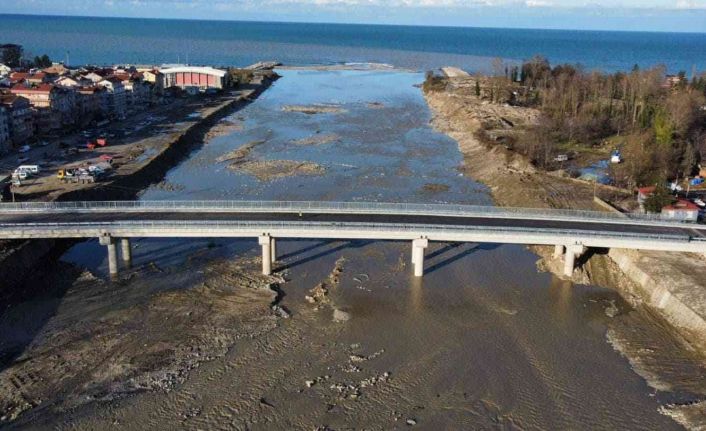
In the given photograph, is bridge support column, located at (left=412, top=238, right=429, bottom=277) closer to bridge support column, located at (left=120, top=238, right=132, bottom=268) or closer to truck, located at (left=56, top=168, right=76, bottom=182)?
bridge support column, located at (left=120, top=238, right=132, bottom=268)

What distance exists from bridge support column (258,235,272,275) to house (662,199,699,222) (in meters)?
21.0

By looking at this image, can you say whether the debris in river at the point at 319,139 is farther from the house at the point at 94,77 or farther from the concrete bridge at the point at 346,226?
the concrete bridge at the point at 346,226

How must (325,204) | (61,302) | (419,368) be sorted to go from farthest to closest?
(325,204)
(61,302)
(419,368)

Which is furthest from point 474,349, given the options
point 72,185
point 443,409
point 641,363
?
point 72,185

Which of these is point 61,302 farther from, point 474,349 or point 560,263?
point 560,263

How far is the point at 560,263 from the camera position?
1228 inches

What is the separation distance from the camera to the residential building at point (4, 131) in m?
50.2

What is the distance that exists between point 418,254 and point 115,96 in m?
53.6

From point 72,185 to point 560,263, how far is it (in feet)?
103

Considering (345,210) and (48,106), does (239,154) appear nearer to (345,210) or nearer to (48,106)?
(48,106)

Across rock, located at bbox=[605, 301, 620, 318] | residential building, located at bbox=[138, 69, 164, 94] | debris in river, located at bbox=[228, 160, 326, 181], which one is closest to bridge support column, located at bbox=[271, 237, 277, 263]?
rock, located at bbox=[605, 301, 620, 318]

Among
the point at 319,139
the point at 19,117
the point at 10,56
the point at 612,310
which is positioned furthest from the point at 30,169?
the point at 10,56

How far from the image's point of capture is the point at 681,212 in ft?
110

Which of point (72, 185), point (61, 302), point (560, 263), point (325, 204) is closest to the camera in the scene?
point (61, 302)
